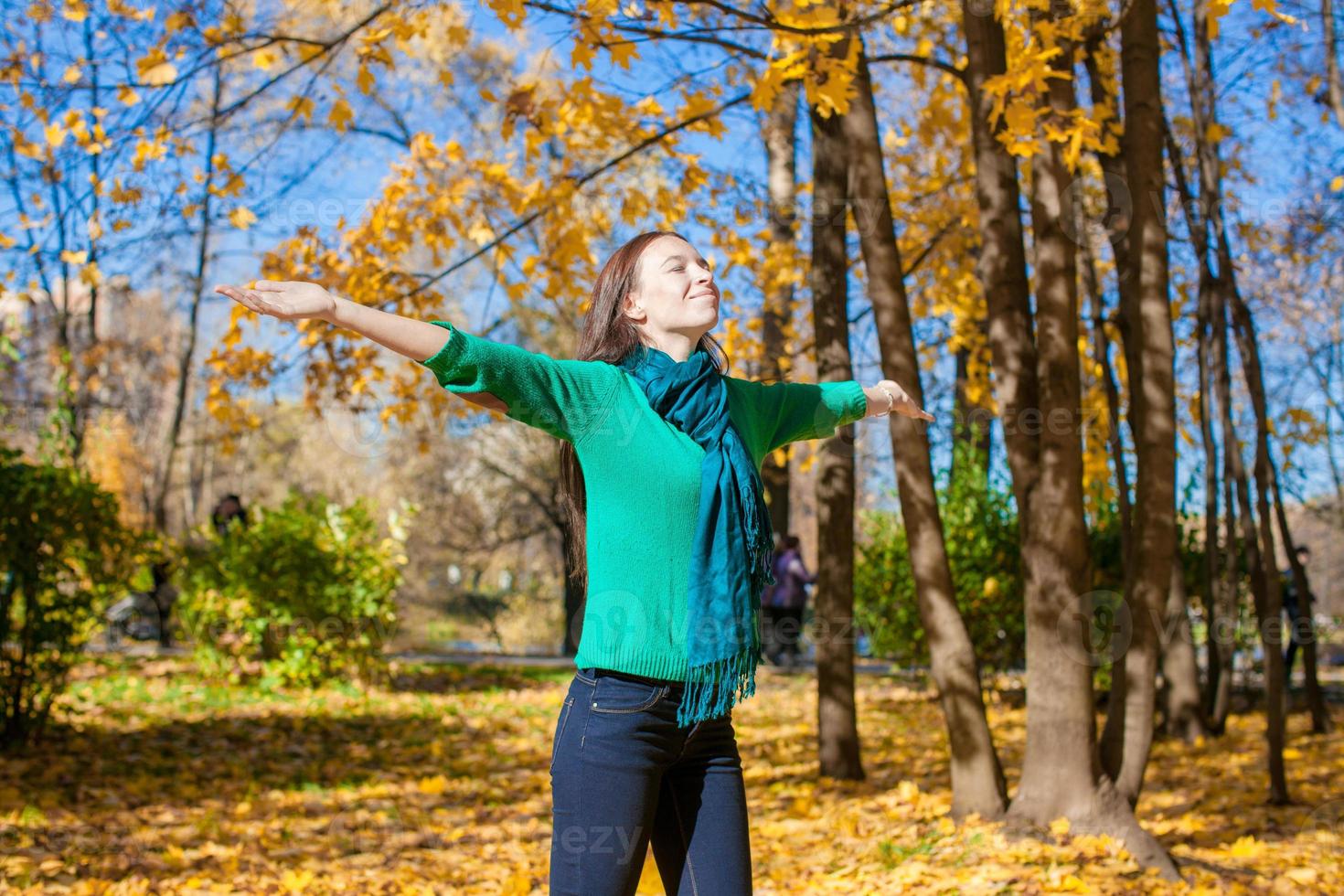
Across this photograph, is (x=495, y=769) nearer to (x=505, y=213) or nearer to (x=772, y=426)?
(x=505, y=213)

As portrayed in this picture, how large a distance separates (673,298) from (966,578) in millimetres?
7220

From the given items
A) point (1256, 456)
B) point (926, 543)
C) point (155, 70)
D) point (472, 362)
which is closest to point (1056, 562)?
point (926, 543)

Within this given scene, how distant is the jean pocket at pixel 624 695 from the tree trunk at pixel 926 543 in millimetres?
3072

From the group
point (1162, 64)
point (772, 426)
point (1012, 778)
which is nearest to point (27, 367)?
point (1162, 64)

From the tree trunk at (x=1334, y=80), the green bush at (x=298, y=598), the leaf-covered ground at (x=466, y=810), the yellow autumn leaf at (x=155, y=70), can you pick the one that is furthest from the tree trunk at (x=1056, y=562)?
the green bush at (x=298, y=598)

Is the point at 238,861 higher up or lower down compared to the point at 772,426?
lower down

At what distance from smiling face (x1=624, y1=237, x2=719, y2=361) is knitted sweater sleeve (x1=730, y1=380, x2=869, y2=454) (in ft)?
0.53

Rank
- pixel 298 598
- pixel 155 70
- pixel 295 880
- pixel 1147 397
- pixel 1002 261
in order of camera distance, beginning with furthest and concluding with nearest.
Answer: pixel 298 598
pixel 155 70
pixel 1002 261
pixel 1147 397
pixel 295 880

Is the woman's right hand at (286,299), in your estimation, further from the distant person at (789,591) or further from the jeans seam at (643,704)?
the distant person at (789,591)

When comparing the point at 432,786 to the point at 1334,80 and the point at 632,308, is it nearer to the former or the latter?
the point at 632,308

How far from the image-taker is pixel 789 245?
29.7 ft

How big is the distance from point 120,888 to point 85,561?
118 inches

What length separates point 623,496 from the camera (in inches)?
83.7

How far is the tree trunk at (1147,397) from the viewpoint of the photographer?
14.8ft
